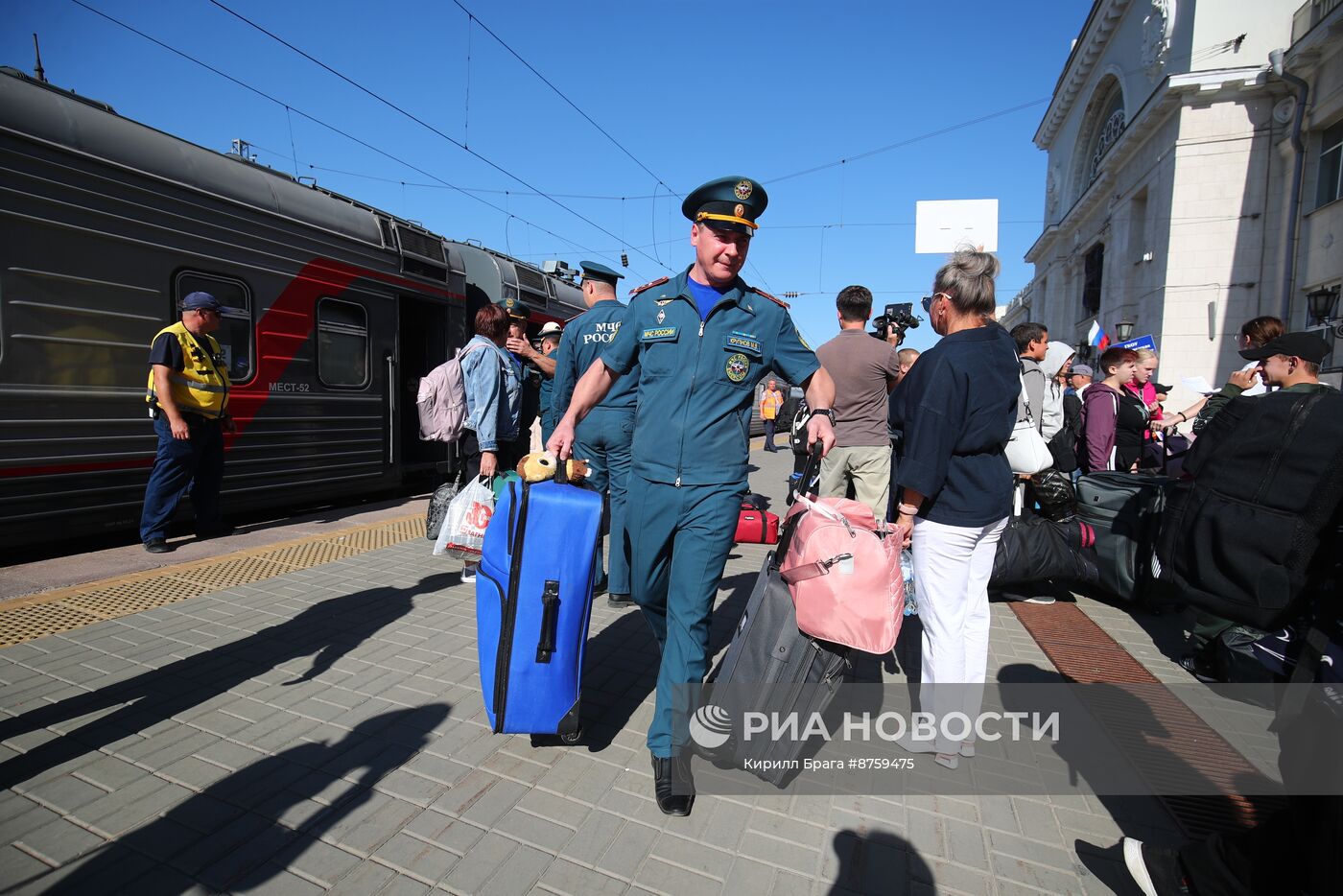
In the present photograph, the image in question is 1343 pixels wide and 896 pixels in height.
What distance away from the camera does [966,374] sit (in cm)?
255

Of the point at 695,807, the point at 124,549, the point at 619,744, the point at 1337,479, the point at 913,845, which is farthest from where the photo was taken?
the point at 124,549

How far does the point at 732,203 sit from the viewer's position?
250 centimetres

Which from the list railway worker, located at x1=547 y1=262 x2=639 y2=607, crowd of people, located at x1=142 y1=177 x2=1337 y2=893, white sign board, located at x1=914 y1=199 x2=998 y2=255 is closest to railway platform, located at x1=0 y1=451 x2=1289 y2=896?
crowd of people, located at x1=142 y1=177 x2=1337 y2=893

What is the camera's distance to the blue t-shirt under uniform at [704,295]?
2.58 metres

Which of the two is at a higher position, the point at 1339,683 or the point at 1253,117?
the point at 1253,117

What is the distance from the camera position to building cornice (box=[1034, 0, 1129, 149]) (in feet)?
84.0

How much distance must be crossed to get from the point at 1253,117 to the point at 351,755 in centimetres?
2455

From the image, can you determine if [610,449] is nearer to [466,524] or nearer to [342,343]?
[466,524]

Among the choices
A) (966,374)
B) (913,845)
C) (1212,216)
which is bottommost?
(913,845)

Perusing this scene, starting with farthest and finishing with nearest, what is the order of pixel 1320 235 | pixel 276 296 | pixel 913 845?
pixel 1320 235
pixel 276 296
pixel 913 845

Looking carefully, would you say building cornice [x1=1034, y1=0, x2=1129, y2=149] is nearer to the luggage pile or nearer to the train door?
the train door

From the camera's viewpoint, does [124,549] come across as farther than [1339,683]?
Yes

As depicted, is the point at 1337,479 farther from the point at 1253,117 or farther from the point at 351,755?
the point at 1253,117

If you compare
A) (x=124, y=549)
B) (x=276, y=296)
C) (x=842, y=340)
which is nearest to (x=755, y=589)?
(x=842, y=340)
